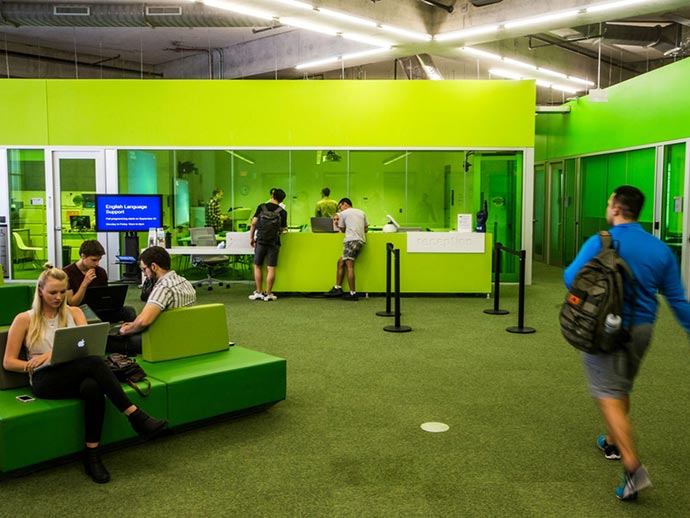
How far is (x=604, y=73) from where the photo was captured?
16.4 meters

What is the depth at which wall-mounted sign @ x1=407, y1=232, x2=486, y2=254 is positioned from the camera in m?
10.5

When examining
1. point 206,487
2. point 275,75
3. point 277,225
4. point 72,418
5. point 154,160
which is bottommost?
point 206,487

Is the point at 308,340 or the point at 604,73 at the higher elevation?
the point at 604,73

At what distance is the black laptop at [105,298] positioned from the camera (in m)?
5.75

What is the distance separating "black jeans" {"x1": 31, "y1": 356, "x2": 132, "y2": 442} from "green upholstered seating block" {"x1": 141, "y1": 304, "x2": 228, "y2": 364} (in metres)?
0.79

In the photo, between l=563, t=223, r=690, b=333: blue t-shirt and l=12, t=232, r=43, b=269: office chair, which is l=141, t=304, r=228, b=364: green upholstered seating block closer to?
l=563, t=223, r=690, b=333: blue t-shirt

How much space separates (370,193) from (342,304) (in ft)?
12.3

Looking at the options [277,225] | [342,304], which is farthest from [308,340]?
[277,225]

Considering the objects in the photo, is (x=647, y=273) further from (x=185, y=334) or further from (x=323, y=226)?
(x=323, y=226)

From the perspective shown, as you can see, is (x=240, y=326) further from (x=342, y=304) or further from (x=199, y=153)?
(x=199, y=153)

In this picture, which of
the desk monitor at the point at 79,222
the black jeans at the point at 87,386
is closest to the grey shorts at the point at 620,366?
the black jeans at the point at 87,386

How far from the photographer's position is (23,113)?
12.1 metres

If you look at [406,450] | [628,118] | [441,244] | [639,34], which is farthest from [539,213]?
[406,450]

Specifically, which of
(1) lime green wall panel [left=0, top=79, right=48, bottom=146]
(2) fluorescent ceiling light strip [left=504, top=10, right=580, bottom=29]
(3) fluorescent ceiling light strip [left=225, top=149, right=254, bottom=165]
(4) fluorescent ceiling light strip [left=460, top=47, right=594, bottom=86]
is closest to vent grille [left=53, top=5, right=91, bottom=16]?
(1) lime green wall panel [left=0, top=79, right=48, bottom=146]
